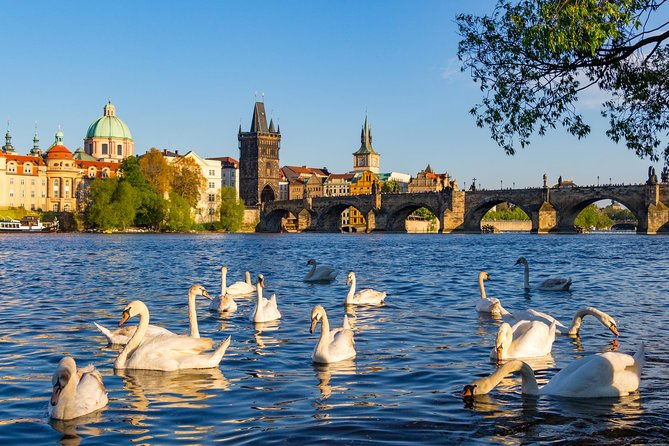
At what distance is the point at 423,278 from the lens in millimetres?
25203

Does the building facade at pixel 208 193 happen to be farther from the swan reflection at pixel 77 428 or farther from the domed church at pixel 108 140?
the swan reflection at pixel 77 428

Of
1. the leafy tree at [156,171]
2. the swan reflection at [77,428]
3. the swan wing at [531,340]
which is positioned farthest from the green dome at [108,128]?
the swan reflection at [77,428]

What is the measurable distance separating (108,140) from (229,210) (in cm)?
4522

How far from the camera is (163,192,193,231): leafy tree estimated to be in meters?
93.9

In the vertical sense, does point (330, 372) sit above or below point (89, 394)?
below

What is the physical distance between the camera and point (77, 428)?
22.1 feet

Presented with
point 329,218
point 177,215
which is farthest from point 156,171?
point 329,218

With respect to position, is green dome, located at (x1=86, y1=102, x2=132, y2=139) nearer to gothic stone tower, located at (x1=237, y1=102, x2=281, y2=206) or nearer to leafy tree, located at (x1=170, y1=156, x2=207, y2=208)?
gothic stone tower, located at (x1=237, y1=102, x2=281, y2=206)

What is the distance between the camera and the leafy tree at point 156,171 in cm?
9781

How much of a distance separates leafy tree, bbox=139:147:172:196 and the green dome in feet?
160

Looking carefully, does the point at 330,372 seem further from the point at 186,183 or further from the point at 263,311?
the point at 186,183

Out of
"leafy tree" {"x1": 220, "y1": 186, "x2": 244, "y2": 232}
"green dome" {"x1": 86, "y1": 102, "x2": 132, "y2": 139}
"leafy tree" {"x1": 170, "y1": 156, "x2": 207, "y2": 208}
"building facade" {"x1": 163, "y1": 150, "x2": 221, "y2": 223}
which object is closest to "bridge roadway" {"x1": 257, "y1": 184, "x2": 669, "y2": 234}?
"building facade" {"x1": 163, "y1": 150, "x2": 221, "y2": 223}

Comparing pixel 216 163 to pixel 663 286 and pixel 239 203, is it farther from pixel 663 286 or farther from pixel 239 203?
pixel 663 286

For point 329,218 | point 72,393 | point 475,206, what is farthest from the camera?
point 329,218
